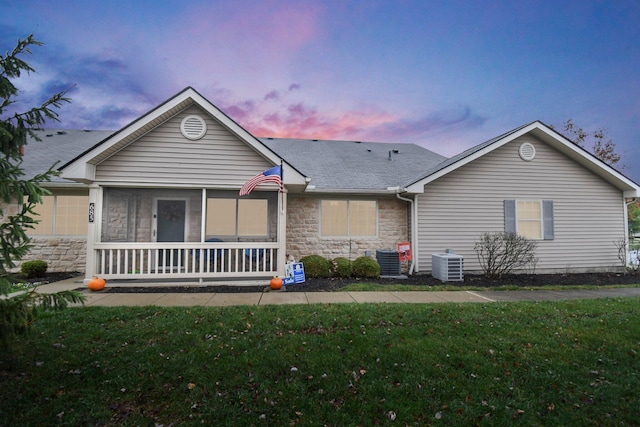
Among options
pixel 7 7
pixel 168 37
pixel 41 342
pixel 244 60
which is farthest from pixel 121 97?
pixel 41 342

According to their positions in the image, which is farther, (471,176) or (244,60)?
(244,60)

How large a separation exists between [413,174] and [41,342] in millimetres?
11572

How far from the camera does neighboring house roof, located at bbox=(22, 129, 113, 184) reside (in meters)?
9.77

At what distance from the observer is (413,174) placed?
11922 millimetres

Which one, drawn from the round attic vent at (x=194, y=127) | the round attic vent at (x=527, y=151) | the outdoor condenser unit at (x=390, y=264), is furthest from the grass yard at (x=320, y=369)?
the round attic vent at (x=527, y=151)

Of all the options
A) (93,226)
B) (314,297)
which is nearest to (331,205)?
(314,297)

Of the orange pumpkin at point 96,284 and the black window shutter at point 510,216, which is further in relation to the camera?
the black window shutter at point 510,216

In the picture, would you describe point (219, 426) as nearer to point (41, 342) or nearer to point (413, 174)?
point (41, 342)

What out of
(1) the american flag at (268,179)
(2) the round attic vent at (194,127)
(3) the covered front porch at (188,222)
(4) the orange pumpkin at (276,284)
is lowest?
(4) the orange pumpkin at (276,284)

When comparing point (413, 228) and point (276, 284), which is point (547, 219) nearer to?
point (413, 228)

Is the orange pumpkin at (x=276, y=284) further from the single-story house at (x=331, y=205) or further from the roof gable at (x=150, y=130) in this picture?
the roof gable at (x=150, y=130)

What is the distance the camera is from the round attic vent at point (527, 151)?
10.7 meters

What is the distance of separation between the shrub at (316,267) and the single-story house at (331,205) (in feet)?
2.68

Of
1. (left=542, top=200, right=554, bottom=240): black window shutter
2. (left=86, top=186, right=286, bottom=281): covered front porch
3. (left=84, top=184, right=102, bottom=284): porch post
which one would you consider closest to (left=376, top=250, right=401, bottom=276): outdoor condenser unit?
(left=86, top=186, right=286, bottom=281): covered front porch
